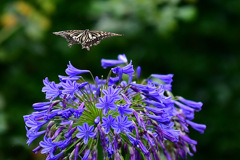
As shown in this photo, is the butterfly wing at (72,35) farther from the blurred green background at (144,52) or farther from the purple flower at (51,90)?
the blurred green background at (144,52)

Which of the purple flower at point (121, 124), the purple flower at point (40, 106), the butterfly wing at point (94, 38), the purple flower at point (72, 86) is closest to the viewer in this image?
the purple flower at point (121, 124)

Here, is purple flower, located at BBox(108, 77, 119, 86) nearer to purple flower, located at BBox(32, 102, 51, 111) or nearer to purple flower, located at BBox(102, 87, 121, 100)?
purple flower, located at BBox(102, 87, 121, 100)

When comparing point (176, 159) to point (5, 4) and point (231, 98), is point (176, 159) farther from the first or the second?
point (5, 4)

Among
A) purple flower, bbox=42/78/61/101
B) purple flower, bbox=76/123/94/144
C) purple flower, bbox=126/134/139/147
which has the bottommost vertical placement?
purple flower, bbox=126/134/139/147

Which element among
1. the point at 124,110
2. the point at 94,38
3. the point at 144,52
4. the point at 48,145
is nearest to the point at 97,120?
the point at 124,110

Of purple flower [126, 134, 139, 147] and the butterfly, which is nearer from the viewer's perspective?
purple flower [126, 134, 139, 147]

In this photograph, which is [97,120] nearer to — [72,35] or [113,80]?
[113,80]

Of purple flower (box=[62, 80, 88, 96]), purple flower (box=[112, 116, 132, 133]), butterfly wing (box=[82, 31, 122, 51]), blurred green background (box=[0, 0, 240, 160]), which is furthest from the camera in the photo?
blurred green background (box=[0, 0, 240, 160])

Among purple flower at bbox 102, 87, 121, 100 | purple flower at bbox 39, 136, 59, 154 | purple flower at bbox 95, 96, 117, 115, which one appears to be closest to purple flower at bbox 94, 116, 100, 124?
purple flower at bbox 95, 96, 117, 115

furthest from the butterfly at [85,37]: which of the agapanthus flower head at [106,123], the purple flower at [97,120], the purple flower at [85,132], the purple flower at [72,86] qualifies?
the purple flower at [85,132]

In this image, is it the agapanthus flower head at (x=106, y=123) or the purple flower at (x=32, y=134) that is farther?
the purple flower at (x=32, y=134)

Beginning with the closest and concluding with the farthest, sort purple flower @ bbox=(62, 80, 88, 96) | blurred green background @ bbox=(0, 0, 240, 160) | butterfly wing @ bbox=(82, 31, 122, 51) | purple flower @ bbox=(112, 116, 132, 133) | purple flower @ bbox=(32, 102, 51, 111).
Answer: purple flower @ bbox=(112, 116, 132, 133) → purple flower @ bbox=(62, 80, 88, 96) → purple flower @ bbox=(32, 102, 51, 111) → butterfly wing @ bbox=(82, 31, 122, 51) → blurred green background @ bbox=(0, 0, 240, 160)
